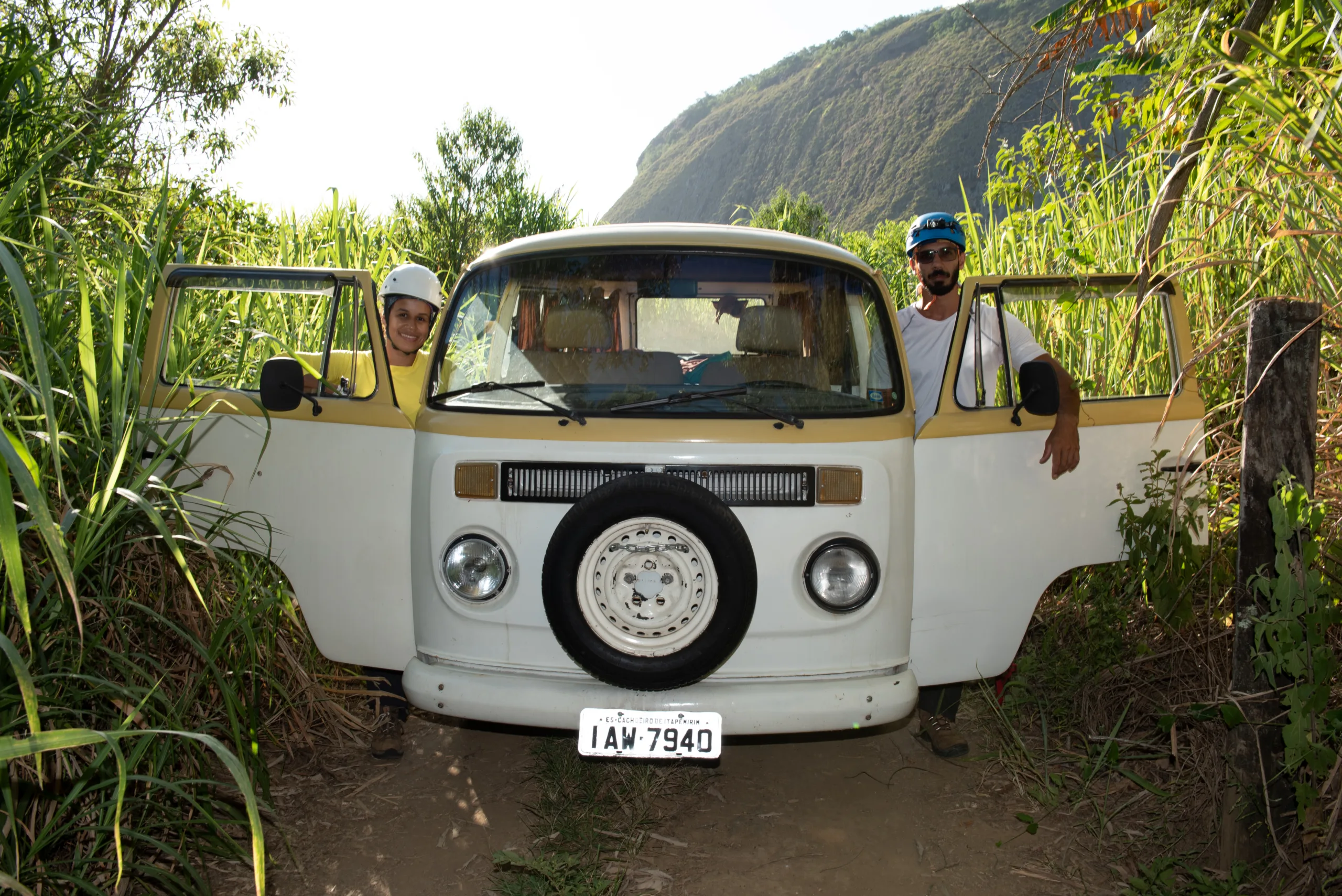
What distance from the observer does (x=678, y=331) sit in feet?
12.2

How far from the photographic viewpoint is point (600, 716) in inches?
123

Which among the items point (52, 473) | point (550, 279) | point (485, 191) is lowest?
point (52, 473)

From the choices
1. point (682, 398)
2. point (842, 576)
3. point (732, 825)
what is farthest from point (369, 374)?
point (732, 825)

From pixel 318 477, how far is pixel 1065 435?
2676 mm

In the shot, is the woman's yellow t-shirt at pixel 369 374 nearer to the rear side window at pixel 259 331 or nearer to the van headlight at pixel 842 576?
the rear side window at pixel 259 331

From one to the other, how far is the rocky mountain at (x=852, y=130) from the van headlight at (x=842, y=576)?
2408 inches

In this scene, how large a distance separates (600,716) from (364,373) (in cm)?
219

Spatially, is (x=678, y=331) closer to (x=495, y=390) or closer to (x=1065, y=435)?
(x=495, y=390)

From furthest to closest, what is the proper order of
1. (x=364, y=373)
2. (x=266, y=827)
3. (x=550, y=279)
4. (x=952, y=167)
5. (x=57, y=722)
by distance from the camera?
(x=952, y=167), (x=364, y=373), (x=550, y=279), (x=266, y=827), (x=57, y=722)

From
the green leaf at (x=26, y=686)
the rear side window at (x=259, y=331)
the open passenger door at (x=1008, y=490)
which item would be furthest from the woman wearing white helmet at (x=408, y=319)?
the green leaf at (x=26, y=686)

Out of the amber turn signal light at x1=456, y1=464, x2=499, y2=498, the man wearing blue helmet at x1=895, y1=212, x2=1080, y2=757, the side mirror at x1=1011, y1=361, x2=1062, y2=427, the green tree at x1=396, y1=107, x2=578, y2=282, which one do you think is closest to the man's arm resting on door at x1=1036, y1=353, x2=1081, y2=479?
the side mirror at x1=1011, y1=361, x2=1062, y2=427

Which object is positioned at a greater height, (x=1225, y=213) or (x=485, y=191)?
(x=485, y=191)

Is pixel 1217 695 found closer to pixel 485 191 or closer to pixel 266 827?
pixel 266 827

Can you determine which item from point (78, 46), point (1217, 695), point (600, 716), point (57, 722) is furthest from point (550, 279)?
point (78, 46)
